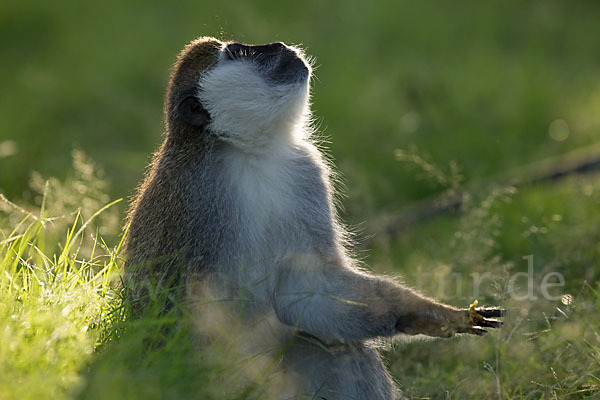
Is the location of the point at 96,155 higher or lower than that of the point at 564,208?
lower

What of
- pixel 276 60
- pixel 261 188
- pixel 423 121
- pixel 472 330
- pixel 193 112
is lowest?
pixel 423 121

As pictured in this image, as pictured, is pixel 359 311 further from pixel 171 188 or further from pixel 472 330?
pixel 171 188

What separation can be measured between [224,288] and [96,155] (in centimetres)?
537

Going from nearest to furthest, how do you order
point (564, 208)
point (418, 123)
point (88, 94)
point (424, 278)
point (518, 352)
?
point (518, 352) < point (424, 278) < point (564, 208) < point (418, 123) < point (88, 94)

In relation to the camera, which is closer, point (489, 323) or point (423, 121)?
point (489, 323)

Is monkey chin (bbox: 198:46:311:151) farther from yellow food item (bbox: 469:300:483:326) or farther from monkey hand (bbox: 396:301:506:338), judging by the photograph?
yellow food item (bbox: 469:300:483:326)

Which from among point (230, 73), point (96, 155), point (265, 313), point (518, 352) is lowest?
point (96, 155)

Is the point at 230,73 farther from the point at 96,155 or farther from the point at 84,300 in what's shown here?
the point at 96,155

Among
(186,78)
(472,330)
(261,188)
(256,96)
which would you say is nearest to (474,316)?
(472,330)

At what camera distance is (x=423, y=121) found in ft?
27.3

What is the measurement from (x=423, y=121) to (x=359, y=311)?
17.2 feet

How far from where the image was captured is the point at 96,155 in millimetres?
8312

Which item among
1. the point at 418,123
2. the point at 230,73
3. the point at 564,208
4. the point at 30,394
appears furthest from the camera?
the point at 418,123

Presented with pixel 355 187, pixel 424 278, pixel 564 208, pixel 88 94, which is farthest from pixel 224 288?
pixel 88 94
